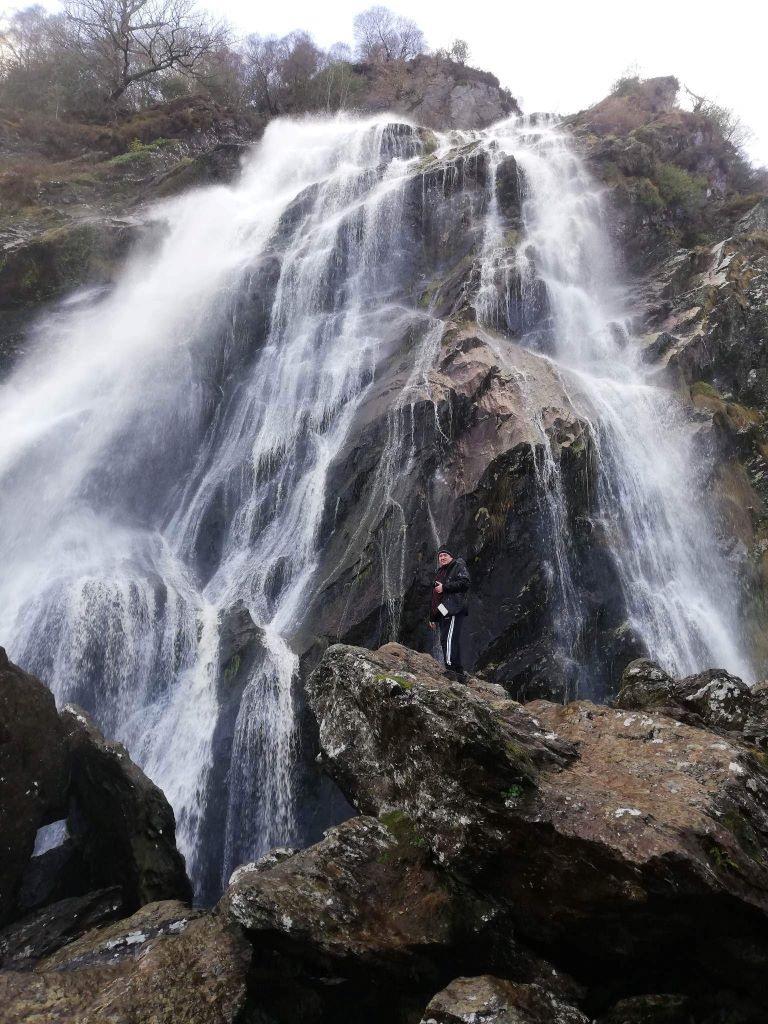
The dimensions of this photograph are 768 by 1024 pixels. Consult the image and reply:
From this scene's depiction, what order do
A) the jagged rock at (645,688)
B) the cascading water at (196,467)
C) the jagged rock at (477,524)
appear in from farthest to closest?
the jagged rock at (477,524) → the cascading water at (196,467) → the jagged rock at (645,688)

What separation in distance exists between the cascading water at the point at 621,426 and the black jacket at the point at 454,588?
16.9ft

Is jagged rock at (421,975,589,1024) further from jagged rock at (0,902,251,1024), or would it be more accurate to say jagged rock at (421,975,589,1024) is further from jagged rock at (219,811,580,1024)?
jagged rock at (0,902,251,1024)

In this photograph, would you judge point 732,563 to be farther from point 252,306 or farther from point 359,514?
point 252,306

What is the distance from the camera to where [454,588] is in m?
7.86

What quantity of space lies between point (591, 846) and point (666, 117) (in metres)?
33.4

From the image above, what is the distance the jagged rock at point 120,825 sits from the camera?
25.3 ft

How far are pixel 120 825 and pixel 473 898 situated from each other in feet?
17.1

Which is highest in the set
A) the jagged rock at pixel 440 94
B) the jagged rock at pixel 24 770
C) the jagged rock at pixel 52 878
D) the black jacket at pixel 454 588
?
the jagged rock at pixel 440 94

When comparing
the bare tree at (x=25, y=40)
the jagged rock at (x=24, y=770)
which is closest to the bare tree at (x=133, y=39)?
the bare tree at (x=25, y=40)

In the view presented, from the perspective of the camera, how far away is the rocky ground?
445cm

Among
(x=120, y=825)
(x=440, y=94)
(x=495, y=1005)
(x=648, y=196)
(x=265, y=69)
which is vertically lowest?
(x=120, y=825)

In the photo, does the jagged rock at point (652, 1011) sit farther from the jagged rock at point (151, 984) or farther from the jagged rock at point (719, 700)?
the jagged rock at point (719, 700)

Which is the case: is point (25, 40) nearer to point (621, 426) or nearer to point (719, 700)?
point (621, 426)

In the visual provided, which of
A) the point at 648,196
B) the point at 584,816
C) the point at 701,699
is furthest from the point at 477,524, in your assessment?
the point at 648,196
